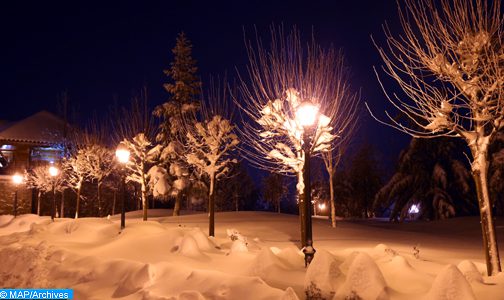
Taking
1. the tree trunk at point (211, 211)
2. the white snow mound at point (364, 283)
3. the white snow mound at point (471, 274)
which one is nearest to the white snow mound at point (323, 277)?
the white snow mound at point (364, 283)

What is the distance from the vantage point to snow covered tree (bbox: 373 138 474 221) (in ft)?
96.3

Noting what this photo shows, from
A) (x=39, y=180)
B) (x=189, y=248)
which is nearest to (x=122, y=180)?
(x=189, y=248)

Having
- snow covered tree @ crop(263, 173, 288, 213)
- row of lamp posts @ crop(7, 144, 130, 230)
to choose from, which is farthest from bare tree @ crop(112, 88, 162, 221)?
snow covered tree @ crop(263, 173, 288, 213)

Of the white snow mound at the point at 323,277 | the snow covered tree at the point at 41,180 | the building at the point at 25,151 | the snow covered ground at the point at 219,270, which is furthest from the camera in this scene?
the building at the point at 25,151

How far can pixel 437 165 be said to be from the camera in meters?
30.0

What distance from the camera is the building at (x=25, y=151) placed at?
3391cm

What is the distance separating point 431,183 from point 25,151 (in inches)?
1271

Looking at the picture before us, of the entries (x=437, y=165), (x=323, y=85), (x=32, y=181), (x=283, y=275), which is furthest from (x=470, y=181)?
(x=32, y=181)

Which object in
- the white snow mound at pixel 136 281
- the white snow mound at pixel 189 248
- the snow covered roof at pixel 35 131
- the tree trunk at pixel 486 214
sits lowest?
the white snow mound at pixel 136 281

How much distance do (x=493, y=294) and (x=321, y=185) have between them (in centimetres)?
4655

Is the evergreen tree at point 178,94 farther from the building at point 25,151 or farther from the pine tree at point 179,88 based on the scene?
the building at point 25,151

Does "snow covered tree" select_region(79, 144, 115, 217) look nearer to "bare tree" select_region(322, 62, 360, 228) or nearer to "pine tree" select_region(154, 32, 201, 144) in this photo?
"pine tree" select_region(154, 32, 201, 144)

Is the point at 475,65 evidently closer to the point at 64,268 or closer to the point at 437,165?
the point at 64,268

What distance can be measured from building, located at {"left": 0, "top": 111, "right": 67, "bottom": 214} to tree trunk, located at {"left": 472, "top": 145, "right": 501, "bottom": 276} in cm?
3111
